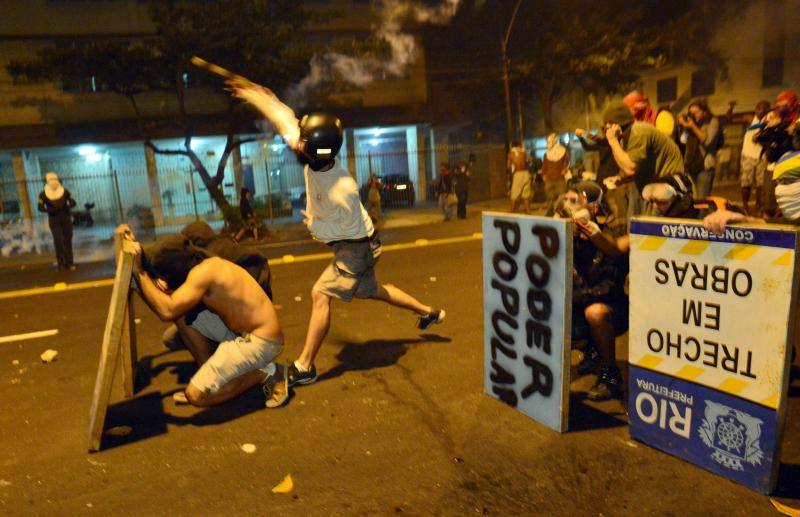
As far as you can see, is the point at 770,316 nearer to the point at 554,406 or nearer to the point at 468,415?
the point at 554,406

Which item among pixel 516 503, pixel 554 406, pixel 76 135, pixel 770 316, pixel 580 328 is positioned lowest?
pixel 516 503

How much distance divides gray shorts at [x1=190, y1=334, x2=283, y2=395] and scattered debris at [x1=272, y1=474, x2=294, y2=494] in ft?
3.10

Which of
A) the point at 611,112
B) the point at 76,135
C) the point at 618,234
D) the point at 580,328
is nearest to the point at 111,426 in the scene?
the point at 580,328

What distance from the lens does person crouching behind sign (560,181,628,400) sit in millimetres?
3641

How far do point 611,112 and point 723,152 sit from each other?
2016cm

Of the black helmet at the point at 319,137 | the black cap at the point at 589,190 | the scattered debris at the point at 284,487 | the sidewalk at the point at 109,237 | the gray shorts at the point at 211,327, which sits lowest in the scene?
the sidewalk at the point at 109,237

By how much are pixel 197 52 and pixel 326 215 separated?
15.2 meters

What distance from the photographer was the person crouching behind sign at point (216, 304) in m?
3.52

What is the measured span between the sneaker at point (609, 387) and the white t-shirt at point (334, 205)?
1.89 meters

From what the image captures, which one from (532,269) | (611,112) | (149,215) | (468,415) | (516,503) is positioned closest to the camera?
(516,503)

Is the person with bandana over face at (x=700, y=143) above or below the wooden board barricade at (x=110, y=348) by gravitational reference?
above

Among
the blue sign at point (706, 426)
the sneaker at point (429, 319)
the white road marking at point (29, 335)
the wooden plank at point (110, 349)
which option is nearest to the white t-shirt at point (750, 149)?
the sneaker at point (429, 319)

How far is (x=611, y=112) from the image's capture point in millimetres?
5277

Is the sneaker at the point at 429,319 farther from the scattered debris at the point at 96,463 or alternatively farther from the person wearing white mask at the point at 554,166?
the person wearing white mask at the point at 554,166
